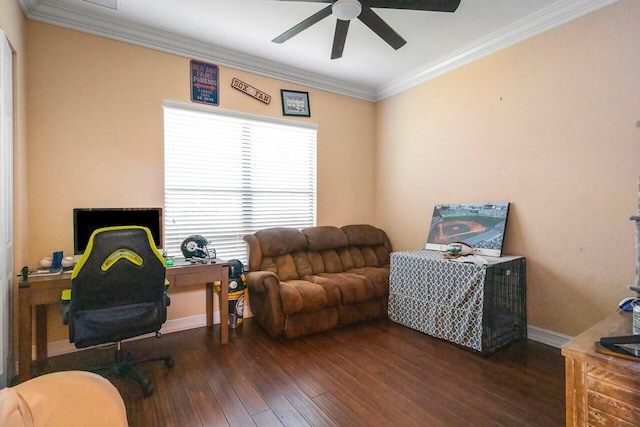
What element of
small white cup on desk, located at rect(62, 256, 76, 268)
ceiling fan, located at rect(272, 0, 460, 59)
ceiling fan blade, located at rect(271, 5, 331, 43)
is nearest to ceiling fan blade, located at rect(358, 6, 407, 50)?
ceiling fan, located at rect(272, 0, 460, 59)

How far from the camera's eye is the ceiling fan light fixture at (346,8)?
2.16 m

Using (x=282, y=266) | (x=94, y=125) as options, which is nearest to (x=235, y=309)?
(x=282, y=266)

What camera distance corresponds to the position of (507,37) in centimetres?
302

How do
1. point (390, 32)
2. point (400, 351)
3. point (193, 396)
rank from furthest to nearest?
point (400, 351) → point (390, 32) → point (193, 396)

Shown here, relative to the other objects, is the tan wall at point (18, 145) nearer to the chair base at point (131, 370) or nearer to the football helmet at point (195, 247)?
the chair base at point (131, 370)

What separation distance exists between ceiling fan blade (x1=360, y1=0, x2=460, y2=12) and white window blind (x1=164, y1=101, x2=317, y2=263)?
1916mm

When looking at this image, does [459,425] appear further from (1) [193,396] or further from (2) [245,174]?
(2) [245,174]

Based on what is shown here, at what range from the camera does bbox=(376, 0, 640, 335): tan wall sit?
7.87 feet

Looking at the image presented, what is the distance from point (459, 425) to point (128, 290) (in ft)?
7.40

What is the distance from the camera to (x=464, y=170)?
11.4 feet

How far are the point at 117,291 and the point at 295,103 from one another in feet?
9.51

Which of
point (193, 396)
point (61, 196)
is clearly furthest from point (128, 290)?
point (61, 196)

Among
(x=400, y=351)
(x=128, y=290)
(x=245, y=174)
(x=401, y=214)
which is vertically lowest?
(x=400, y=351)

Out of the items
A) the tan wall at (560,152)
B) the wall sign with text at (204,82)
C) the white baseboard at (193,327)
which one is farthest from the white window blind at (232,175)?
the tan wall at (560,152)
